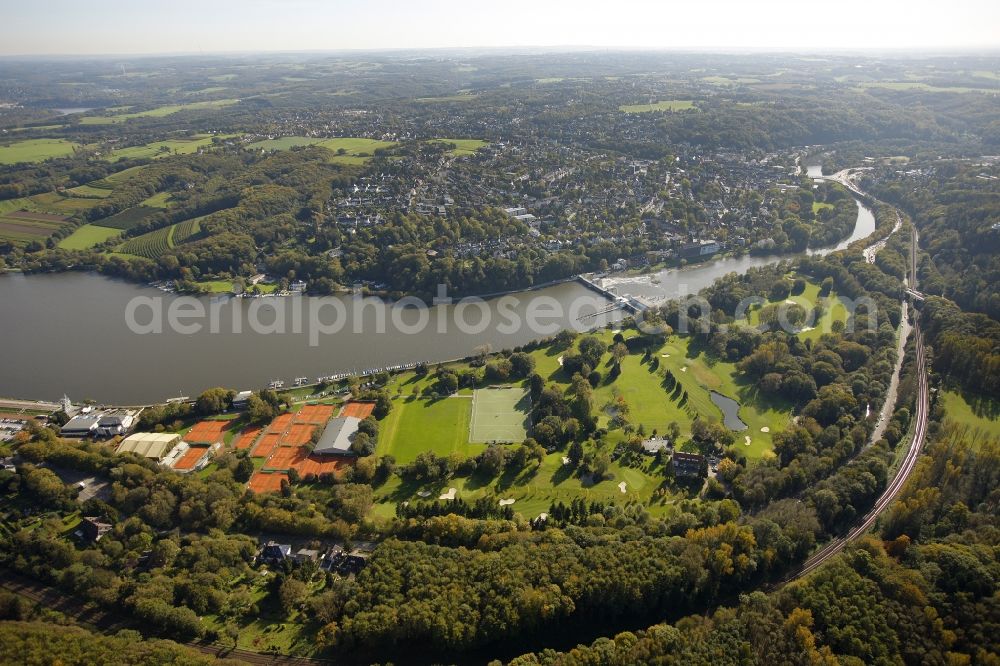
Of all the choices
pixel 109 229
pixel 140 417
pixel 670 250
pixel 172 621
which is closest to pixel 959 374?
pixel 670 250

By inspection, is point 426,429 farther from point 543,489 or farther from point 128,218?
point 128,218

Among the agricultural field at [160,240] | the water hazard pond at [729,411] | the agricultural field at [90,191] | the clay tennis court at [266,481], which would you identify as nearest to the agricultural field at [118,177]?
the agricultural field at [90,191]

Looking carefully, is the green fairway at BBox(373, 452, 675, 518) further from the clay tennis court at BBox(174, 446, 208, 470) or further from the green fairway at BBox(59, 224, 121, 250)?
the green fairway at BBox(59, 224, 121, 250)

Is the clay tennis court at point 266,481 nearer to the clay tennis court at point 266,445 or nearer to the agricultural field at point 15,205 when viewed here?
the clay tennis court at point 266,445

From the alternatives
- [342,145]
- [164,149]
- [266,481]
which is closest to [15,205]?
[164,149]

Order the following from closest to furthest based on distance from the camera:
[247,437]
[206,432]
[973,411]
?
[247,437] → [206,432] → [973,411]
